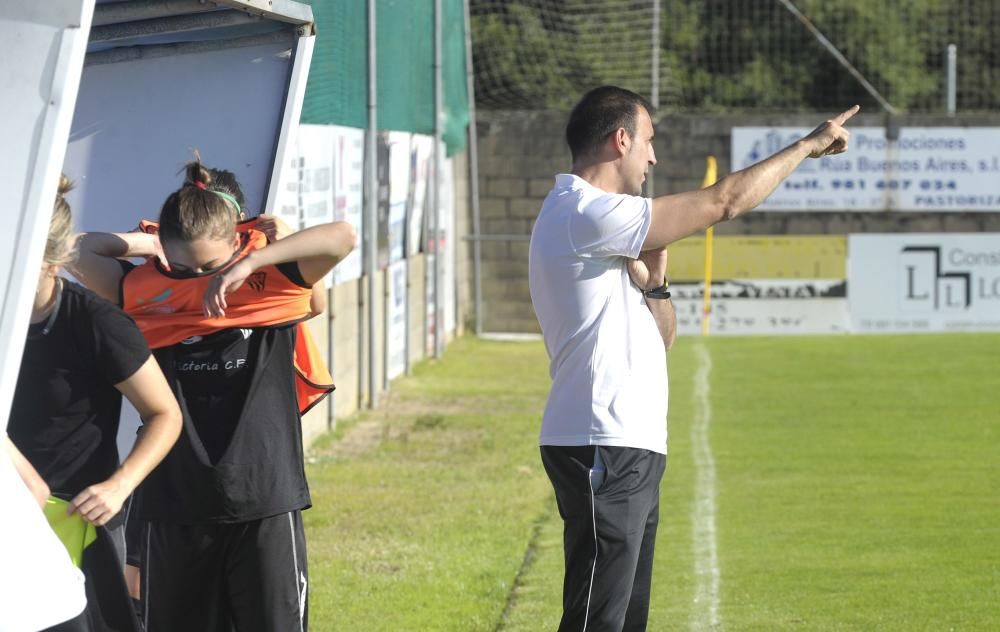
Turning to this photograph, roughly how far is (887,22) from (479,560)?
29.2m

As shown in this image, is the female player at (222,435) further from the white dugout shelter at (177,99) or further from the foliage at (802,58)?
the foliage at (802,58)

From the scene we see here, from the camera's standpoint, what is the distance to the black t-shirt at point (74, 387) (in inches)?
150

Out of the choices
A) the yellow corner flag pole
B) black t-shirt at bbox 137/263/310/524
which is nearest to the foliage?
the yellow corner flag pole

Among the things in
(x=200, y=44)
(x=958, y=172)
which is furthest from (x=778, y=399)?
(x=200, y=44)

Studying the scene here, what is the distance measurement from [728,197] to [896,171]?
19222mm

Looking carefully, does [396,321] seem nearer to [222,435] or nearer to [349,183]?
[349,183]

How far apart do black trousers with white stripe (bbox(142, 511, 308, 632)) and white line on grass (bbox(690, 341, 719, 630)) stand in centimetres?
297

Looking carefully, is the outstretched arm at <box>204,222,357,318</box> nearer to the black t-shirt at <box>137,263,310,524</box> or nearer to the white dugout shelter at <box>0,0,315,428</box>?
the black t-shirt at <box>137,263,310,524</box>

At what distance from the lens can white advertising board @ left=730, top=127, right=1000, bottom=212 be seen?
22.7 m

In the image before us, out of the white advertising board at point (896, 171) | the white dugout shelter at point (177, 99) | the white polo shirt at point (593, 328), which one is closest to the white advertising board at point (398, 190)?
the white advertising board at point (896, 171)

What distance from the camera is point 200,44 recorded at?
546cm

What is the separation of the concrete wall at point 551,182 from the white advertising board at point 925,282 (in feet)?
0.82

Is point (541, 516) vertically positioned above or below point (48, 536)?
below

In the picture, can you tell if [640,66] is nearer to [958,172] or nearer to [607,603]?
[958,172]
